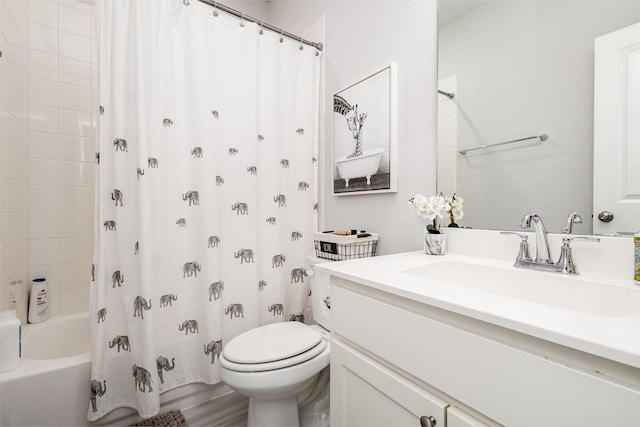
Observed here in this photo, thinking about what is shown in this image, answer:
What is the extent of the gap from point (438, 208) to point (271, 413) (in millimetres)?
1075

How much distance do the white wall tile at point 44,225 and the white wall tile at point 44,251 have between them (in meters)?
0.03

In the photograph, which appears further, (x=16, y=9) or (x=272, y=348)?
(x=16, y=9)

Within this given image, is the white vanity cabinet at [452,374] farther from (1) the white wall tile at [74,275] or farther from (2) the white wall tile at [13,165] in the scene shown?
(1) the white wall tile at [74,275]

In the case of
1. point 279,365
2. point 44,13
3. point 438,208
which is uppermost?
point 44,13

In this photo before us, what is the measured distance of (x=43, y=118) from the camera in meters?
1.61

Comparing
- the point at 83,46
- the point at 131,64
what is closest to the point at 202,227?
the point at 131,64

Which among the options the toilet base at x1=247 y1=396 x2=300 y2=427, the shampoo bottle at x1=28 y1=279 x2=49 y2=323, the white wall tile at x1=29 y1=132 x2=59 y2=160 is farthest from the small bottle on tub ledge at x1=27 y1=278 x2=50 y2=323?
the toilet base at x1=247 y1=396 x2=300 y2=427

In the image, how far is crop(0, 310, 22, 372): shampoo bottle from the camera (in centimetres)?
104

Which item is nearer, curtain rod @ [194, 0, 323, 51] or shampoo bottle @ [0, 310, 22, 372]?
shampoo bottle @ [0, 310, 22, 372]

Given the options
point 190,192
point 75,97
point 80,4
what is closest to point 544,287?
point 190,192

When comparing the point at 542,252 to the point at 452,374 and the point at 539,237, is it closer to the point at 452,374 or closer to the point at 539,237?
the point at 539,237

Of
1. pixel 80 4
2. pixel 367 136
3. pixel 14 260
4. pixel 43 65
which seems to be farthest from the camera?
pixel 80 4

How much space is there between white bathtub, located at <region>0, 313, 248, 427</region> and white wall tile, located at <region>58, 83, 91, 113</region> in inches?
47.2

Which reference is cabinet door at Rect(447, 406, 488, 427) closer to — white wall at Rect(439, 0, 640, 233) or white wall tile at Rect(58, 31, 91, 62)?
white wall at Rect(439, 0, 640, 233)
